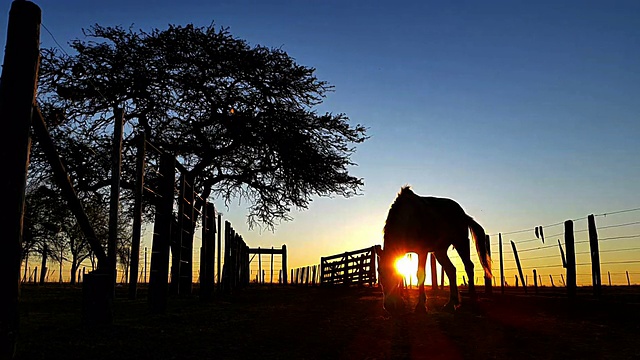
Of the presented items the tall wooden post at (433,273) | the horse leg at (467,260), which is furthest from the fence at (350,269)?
the horse leg at (467,260)

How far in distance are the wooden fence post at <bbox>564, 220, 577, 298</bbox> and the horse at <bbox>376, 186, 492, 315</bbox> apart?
3072 millimetres

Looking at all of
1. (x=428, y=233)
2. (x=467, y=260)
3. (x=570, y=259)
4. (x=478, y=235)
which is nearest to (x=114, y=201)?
(x=428, y=233)

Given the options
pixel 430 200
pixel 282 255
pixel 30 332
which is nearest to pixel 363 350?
pixel 30 332

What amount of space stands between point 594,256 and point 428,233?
5.18 m

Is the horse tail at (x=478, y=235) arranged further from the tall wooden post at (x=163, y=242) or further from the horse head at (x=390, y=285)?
the tall wooden post at (x=163, y=242)

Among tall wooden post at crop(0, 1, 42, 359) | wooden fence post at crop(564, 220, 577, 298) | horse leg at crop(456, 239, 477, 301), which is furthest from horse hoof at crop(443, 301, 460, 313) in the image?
tall wooden post at crop(0, 1, 42, 359)

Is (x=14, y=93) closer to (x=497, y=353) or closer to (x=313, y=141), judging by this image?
(x=497, y=353)

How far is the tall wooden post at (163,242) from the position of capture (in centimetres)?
890

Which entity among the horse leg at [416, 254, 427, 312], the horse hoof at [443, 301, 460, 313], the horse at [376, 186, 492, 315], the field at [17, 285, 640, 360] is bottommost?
the field at [17, 285, 640, 360]

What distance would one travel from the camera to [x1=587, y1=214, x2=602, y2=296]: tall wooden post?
1338 cm

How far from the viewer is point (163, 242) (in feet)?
30.3

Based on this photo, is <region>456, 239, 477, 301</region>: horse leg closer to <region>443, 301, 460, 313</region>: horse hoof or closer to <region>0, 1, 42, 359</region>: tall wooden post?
<region>443, 301, 460, 313</region>: horse hoof

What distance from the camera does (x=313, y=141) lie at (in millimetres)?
20828

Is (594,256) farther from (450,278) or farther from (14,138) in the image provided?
(14,138)
